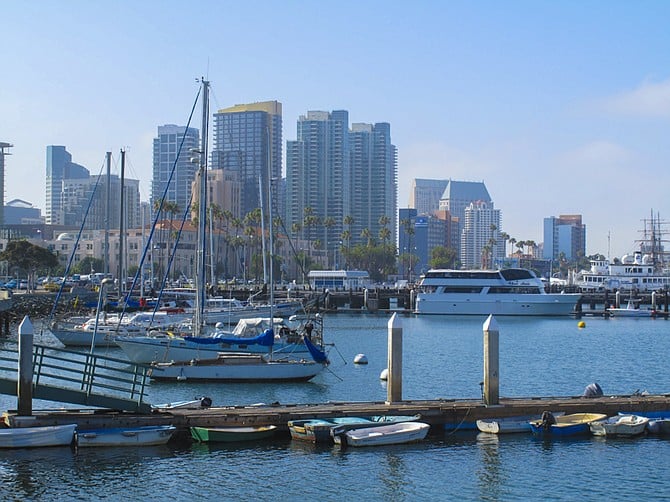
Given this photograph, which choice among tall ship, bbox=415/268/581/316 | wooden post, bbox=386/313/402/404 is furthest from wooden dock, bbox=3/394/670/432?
tall ship, bbox=415/268/581/316

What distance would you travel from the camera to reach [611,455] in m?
29.4

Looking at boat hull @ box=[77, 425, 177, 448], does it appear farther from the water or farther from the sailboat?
the sailboat

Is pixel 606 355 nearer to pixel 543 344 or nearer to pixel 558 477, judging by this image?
pixel 543 344

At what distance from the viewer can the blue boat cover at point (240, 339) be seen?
1902 inches

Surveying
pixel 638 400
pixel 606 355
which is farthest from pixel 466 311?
pixel 638 400

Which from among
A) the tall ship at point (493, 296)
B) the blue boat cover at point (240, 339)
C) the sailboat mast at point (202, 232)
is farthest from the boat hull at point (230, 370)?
the tall ship at point (493, 296)

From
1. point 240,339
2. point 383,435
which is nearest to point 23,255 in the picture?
point 240,339

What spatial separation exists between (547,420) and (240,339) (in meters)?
21.3

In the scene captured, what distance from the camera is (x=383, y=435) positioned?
29.4 metres

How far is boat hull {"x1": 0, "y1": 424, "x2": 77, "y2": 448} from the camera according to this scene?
27453 mm

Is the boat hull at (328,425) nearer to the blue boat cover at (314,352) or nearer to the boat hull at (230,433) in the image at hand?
the boat hull at (230,433)

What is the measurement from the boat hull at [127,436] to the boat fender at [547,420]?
1171 centimetres

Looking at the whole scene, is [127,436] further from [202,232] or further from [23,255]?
[23,255]

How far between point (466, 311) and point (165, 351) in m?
69.7
